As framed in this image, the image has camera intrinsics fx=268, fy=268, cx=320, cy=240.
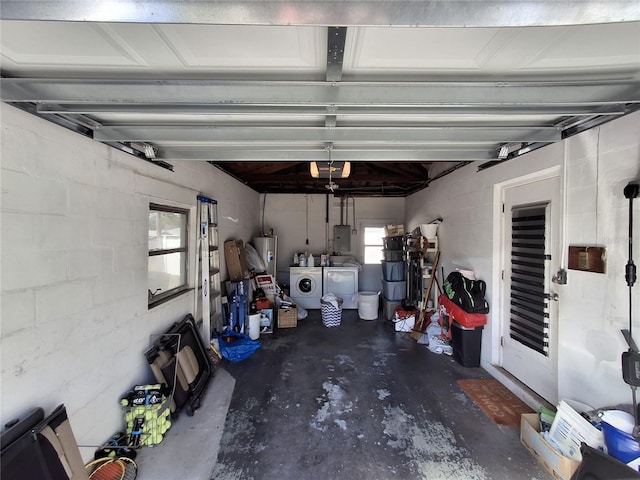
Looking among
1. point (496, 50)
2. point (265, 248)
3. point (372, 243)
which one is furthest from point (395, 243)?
point (496, 50)

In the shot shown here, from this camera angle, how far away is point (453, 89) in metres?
1.29

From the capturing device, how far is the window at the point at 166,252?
2629 mm

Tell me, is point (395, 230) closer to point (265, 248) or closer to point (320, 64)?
point (265, 248)

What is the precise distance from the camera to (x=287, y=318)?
4.69m

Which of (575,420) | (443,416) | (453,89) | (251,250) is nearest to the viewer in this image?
(453,89)

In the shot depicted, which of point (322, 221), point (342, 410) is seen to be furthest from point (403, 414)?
point (322, 221)

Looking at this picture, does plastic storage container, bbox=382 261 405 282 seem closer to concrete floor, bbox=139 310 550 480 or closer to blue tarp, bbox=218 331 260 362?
concrete floor, bbox=139 310 550 480

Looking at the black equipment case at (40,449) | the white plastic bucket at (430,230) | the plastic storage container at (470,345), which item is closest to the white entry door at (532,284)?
the plastic storage container at (470,345)

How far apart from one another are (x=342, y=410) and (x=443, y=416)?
88cm

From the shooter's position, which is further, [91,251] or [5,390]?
[91,251]

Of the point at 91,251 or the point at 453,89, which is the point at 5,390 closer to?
the point at 91,251

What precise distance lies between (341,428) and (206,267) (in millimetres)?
2306

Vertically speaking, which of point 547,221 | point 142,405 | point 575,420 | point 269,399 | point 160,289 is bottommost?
point 269,399

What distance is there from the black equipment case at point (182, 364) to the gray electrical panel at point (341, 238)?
4025 mm
